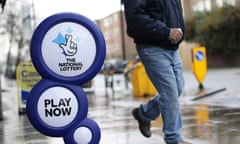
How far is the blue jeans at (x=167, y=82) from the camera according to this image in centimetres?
423

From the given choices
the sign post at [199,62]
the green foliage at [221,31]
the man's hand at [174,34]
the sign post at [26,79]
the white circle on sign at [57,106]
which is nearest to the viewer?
the white circle on sign at [57,106]

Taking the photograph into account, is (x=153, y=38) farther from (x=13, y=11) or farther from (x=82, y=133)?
(x=13, y=11)

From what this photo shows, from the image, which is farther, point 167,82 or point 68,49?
point 167,82

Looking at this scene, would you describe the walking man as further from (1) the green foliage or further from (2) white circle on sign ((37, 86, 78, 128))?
(1) the green foliage

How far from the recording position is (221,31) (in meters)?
35.4

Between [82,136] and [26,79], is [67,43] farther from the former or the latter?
[26,79]

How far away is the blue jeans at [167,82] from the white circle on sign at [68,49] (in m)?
0.75

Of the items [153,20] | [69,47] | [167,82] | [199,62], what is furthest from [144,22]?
[199,62]

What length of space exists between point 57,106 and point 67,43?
1.85ft

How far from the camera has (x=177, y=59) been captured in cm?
448

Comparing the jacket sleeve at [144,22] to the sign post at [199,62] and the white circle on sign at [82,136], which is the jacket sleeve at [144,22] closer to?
the white circle on sign at [82,136]

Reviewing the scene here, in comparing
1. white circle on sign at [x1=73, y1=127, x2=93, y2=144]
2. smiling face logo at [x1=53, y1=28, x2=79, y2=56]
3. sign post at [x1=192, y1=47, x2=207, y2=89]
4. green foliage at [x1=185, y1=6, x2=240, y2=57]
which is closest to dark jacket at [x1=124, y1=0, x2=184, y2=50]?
smiling face logo at [x1=53, y1=28, x2=79, y2=56]

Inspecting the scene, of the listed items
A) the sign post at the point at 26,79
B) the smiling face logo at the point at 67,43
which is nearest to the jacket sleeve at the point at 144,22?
the smiling face logo at the point at 67,43

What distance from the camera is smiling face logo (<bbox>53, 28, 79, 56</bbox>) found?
3740 mm
